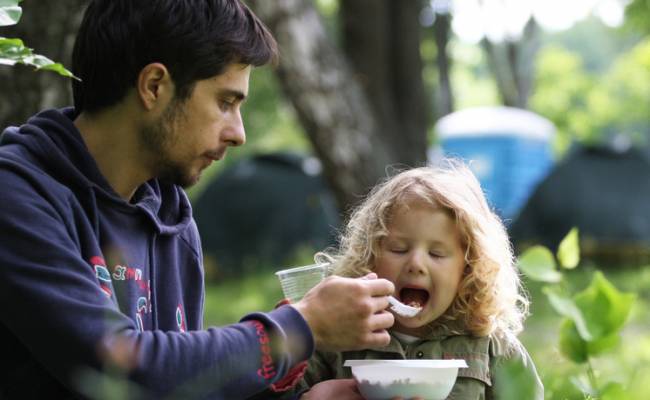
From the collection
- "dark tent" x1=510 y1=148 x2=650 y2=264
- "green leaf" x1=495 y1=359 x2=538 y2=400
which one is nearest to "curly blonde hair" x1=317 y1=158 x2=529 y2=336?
"green leaf" x1=495 y1=359 x2=538 y2=400

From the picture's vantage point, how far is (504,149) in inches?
649

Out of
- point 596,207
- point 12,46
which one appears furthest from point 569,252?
point 596,207

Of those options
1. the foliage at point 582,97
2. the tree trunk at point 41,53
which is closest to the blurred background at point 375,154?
the tree trunk at point 41,53

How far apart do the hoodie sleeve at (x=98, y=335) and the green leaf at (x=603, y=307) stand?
0.55 m

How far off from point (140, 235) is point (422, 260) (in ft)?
2.24

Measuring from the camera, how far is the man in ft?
6.18

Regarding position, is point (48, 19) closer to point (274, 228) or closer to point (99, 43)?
point (99, 43)

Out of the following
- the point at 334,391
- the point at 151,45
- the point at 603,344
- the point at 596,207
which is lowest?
the point at 596,207

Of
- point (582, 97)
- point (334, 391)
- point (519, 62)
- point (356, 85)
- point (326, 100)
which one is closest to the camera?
point (334, 391)

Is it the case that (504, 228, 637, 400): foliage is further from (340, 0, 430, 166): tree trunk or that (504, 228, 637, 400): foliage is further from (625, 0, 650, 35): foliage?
(625, 0, 650, 35): foliage

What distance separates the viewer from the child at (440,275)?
2.42 m

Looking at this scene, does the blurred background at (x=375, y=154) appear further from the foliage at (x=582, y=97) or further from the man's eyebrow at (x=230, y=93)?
the foliage at (x=582, y=97)

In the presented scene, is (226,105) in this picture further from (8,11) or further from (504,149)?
(504,149)

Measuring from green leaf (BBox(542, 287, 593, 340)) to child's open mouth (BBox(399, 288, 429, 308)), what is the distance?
1.66 feet
